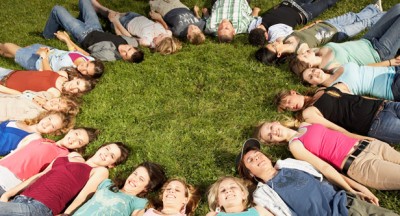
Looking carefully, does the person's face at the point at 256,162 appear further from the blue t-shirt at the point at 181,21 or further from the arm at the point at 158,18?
the arm at the point at 158,18

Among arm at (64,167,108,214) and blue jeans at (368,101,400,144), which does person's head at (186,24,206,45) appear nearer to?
arm at (64,167,108,214)

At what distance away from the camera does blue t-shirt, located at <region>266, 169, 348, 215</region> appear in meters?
4.54

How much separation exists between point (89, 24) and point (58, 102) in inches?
114

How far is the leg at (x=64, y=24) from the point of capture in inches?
360

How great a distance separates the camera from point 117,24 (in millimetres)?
9641

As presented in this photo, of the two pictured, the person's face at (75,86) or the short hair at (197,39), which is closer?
the person's face at (75,86)

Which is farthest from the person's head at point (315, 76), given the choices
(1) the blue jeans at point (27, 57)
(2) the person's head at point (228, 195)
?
(1) the blue jeans at point (27, 57)

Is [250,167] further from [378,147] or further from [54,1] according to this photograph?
[54,1]

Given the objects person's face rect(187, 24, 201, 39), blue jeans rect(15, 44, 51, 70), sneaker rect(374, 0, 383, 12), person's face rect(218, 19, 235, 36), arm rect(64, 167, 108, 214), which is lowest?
arm rect(64, 167, 108, 214)

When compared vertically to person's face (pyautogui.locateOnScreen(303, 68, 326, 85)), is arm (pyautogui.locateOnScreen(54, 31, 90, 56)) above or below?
below

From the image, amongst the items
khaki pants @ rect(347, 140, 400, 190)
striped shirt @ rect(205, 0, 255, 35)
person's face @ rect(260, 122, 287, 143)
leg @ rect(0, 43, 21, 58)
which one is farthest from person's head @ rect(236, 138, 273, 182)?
leg @ rect(0, 43, 21, 58)

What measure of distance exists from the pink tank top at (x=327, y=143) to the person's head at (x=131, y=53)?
163 inches

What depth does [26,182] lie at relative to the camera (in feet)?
18.0

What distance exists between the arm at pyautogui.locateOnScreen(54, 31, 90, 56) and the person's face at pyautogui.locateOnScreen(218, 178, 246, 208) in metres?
5.16
